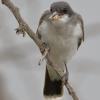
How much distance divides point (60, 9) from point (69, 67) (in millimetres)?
600

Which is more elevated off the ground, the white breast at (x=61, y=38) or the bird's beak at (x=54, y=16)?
the bird's beak at (x=54, y=16)

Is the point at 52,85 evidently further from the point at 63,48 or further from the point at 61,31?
the point at 61,31

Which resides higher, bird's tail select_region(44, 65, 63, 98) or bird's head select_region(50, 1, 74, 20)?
bird's head select_region(50, 1, 74, 20)

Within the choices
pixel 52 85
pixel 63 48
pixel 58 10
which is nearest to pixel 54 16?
pixel 58 10

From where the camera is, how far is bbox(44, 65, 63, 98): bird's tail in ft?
8.87

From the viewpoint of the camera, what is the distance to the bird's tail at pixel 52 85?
2705 mm

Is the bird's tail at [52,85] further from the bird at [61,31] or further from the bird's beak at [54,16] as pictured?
the bird's beak at [54,16]

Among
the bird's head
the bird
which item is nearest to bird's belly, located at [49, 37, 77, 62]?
the bird

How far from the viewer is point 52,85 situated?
2.76 m

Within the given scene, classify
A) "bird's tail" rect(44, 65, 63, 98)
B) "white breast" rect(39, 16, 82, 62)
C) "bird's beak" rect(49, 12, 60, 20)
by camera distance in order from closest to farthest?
"bird's beak" rect(49, 12, 60, 20), "white breast" rect(39, 16, 82, 62), "bird's tail" rect(44, 65, 63, 98)

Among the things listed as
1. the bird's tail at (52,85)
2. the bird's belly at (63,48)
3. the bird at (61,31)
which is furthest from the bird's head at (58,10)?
the bird's tail at (52,85)

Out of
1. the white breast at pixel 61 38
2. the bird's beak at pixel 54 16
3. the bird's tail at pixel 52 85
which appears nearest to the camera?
the bird's beak at pixel 54 16

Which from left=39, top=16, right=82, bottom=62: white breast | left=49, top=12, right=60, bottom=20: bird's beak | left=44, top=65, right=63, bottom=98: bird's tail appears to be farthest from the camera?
left=44, top=65, right=63, bottom=98: bird's tail

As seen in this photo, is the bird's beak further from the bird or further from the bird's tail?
the bird's tail
